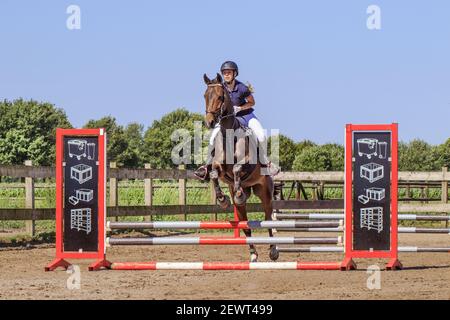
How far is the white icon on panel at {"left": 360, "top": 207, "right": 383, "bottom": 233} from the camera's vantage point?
1030 cm

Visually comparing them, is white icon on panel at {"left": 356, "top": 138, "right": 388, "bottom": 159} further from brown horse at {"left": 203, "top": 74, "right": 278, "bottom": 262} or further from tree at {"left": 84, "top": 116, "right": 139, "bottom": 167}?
tree at {"left": 84, "top": 116, "right": 139, "bottom": 167}

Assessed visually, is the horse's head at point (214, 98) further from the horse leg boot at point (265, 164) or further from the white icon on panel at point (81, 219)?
the white icon on panel at point (81, 219)

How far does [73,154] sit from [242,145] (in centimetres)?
206

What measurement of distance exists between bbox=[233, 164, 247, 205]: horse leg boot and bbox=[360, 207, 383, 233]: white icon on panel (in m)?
1.68

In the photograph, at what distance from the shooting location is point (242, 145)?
11.3 meters

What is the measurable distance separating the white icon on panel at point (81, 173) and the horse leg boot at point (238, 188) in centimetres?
179

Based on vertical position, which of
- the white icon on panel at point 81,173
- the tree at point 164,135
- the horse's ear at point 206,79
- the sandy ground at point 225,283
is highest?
the tree at point 164,135

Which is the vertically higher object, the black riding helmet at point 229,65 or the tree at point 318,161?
the black riding helmet at point 229,65

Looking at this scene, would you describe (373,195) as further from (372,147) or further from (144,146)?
(144,146)

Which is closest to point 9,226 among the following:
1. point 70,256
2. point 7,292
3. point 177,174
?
point 177,174

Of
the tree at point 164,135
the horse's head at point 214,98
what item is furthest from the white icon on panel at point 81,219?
the tree at point 164,135

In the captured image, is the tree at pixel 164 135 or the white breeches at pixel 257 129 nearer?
the white breeches at pixel 257 129

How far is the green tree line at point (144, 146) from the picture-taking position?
64312mm

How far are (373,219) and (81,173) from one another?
331 centimetres
